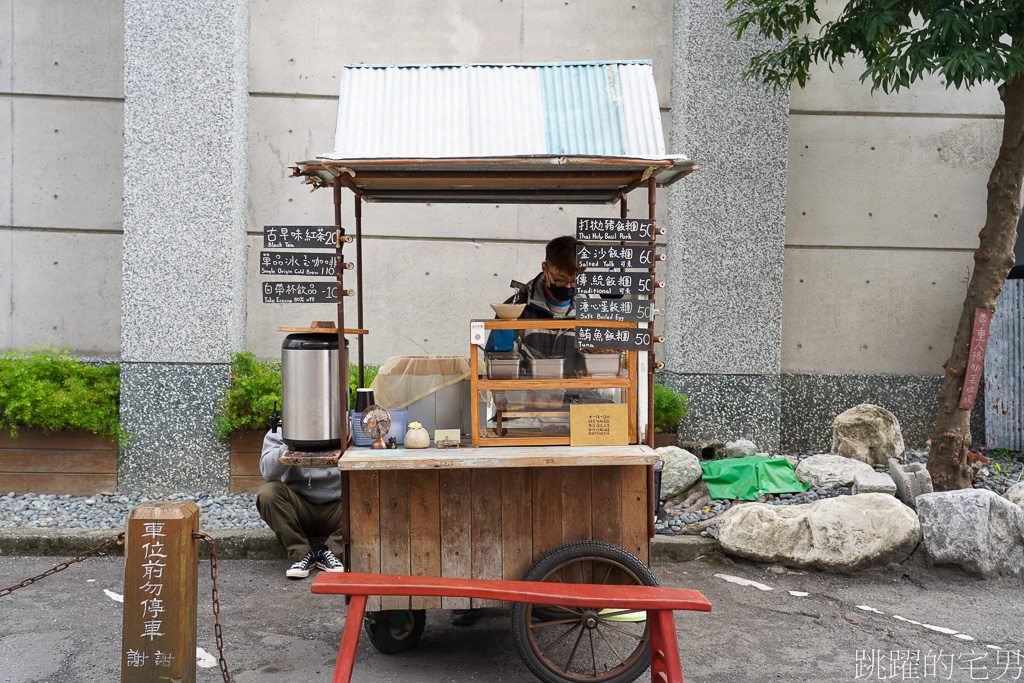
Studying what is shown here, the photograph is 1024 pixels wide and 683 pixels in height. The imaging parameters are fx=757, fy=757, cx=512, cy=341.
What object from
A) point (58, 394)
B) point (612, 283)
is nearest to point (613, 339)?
point (612, 283)

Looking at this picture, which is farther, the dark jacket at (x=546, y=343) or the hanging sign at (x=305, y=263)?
the dark jacket at (x=546, y=343)

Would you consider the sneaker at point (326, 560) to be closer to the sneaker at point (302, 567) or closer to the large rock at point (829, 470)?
the sneaker at point (302, 567)

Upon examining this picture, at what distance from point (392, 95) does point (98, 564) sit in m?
3.86

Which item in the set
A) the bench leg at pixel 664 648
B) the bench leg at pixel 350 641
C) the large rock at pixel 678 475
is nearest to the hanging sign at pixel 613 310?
the bench leg at pixel 664 648

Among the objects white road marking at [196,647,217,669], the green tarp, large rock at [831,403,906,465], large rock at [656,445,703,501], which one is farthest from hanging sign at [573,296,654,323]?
large rock at [831,403,906,465]

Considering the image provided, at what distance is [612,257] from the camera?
362cm

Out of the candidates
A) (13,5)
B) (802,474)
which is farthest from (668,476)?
(13,5)

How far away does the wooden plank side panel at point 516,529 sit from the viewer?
362 centimetres

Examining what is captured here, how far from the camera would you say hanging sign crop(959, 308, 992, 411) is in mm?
5812

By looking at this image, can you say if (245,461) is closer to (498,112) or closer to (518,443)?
(518,443)

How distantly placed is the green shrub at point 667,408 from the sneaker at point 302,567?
10.2ft

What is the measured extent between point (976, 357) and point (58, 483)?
7.54 m

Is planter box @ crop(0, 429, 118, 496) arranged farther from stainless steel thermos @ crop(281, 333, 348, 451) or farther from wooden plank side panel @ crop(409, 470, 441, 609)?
wooden plank side panel @ crop(409, 470, 441, 609)

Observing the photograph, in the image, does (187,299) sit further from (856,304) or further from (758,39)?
(856,304)
